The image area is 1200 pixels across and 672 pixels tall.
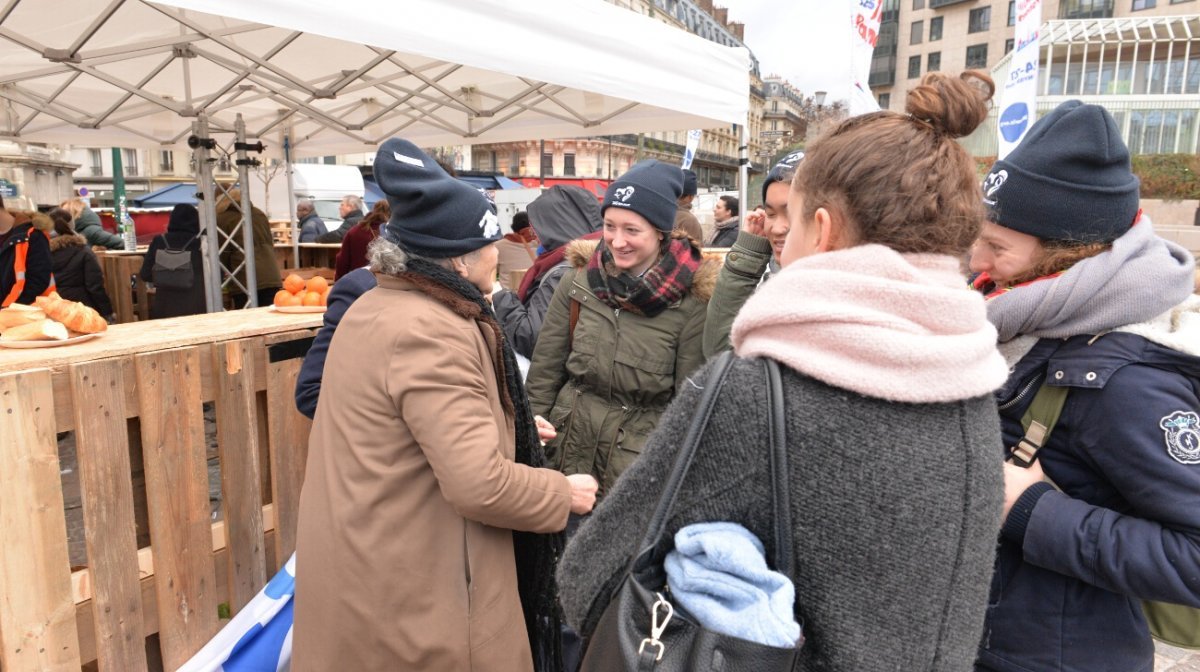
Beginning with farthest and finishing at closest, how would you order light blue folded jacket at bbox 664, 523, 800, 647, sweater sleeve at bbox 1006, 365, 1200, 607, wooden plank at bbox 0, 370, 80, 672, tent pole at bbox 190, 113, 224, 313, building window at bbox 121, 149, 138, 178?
1. building window at bbox 121, 149, 138, 178
2. tent pole at bbox 190, 113, 224, 313
3. wooden plank at bbox 0, 370, 80, 672
4. sweater sleeve at bbox 1006, 365, 1200, 607
5. light blue folded jacket at bbox 664, 523, 800, 647

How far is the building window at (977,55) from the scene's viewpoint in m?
53.8

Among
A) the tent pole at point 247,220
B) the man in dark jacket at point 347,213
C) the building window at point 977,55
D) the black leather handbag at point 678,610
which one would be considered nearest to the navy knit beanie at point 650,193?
the black leather handbag at point 678,610

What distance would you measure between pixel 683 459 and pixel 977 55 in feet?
212

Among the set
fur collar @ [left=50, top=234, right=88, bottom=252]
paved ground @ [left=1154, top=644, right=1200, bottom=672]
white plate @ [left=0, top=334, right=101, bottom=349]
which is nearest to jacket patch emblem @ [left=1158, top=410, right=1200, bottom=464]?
paved ground @ [left=1154, top=644, right=1200, bottom=672]

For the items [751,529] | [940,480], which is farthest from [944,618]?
[751,529]

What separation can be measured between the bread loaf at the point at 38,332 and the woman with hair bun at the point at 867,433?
2457 mm

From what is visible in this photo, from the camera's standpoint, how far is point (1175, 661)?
3287 mm

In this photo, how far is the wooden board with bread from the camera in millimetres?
2496

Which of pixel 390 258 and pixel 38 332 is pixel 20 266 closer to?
pixel 38 332

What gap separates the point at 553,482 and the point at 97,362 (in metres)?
1.66

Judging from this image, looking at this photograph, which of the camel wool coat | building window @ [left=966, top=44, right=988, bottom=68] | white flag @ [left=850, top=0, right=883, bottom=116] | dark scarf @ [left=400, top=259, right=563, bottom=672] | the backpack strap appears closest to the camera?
the backpack strap

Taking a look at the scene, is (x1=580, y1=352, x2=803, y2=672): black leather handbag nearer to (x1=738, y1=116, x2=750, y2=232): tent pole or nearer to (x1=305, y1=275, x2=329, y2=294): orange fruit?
(x1=305, y1=275, x2=329, y2=294): orange fruit

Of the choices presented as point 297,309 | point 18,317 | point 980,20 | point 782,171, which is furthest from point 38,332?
point 980,20

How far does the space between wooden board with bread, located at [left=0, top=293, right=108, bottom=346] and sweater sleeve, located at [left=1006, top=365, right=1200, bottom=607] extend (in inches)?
121
